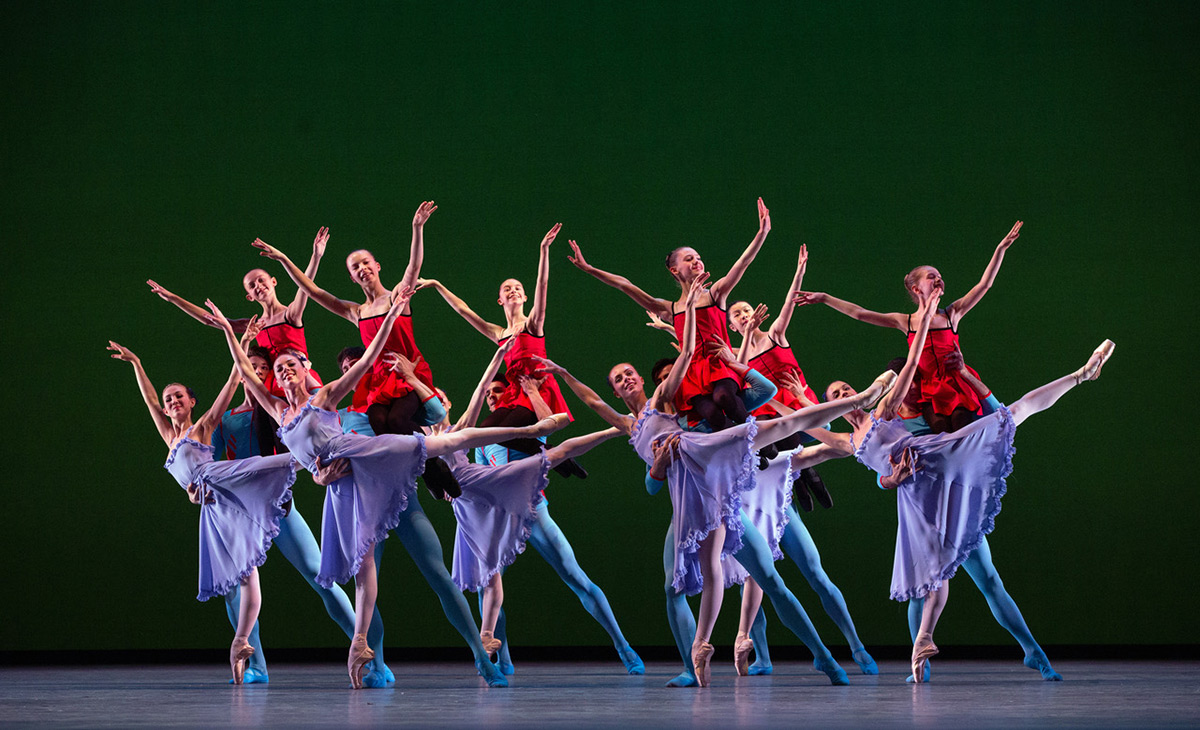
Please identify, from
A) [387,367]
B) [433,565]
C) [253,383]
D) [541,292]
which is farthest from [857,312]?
[253,383]

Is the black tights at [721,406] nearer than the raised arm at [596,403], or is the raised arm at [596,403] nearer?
the raised arm at [596,403]

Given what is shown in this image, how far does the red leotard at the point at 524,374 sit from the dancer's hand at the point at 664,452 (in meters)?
1.30

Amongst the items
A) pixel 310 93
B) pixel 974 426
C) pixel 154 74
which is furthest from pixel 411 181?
pixel 974 426

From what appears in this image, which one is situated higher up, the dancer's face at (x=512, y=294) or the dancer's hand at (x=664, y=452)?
the dancer's face at (x=512, y=294)

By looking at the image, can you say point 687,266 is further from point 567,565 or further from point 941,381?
point 567,565

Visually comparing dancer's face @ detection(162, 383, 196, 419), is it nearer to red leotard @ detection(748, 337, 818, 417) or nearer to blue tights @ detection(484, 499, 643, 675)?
blue tights @ detection(484, 499, 643, 675)

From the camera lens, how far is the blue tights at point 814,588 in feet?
20.7

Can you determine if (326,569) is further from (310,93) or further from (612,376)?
(310,93)

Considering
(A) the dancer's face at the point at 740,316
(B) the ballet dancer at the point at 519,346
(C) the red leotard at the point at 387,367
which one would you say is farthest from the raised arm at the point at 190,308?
(A) the dancer's face at the point at 740,316

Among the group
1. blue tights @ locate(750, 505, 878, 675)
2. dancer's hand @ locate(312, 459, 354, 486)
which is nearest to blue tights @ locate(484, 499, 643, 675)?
blue tights @ locate(750, 505, 878, 675)

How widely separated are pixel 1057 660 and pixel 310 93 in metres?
6.40

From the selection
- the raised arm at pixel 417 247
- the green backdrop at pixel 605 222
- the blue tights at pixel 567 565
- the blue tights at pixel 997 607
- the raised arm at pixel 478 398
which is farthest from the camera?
the green backdrop at pixel 605 222

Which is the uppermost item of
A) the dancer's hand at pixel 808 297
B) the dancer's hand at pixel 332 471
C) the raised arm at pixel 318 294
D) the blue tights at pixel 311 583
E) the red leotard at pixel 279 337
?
the raised arm at pixel 318 294

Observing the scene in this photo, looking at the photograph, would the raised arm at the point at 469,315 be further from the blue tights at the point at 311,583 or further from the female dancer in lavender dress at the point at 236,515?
the blue tights at the point at 311,583
